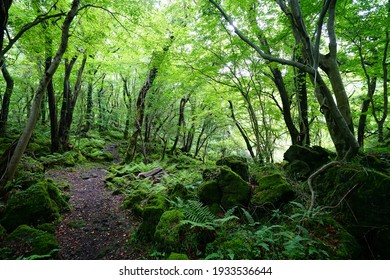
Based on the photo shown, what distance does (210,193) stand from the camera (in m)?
5.17

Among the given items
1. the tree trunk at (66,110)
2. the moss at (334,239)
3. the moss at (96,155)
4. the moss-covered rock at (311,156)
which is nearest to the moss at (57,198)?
the moss at (334,239)

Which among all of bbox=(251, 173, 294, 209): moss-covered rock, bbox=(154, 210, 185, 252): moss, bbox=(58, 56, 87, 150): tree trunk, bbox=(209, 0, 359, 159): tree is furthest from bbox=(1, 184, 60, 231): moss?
bbox=(58, 56, 87, 150): tree trunk

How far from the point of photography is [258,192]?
4.80 metres

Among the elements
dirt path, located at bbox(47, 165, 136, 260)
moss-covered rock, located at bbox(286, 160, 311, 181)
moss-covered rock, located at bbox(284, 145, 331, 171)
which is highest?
moss-covered rock, located at bbox(284, 145, 331, 171)

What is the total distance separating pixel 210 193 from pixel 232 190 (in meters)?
0.60

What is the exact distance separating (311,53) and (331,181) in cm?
280

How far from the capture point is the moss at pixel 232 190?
4688 mm

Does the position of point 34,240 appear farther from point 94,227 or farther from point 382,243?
point 382,243

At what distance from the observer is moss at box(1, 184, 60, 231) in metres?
4.67

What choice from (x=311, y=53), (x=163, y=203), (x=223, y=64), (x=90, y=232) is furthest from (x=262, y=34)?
(x=90, y=232)

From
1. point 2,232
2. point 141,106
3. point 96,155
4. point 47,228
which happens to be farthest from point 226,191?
point 96,155

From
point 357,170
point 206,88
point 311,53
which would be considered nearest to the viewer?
point 357,170

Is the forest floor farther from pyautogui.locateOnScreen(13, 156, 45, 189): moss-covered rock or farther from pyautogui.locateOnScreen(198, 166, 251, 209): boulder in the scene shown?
pyautogui.locateOnScreen(198, 166, 251, 209): boulder
